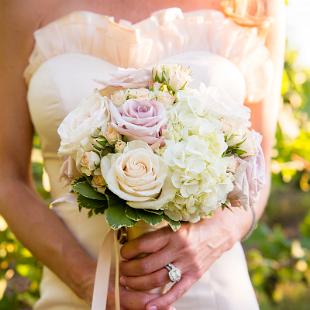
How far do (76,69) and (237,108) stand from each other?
0.74m

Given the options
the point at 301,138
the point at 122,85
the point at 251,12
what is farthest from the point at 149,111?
the point at 301,138

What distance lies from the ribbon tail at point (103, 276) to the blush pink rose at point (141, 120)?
37cm

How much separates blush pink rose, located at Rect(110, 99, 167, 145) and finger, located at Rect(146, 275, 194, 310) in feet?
1.75

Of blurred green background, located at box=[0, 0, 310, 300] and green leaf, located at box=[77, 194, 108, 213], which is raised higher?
green leaf, located at box=[77, 194, 108, 213]

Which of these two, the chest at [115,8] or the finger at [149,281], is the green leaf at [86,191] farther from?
the chest at [115,8]

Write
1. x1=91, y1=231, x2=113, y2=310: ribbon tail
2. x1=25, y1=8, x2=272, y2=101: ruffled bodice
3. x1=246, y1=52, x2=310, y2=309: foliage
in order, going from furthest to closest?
1. x1=246, y1=52, x2=310, y2=309: foliage
2. x1=25, y1=8, x2=272, y2=101: ruffled bodice
3. x1=91, y1=231, x2=113, y2=310: ribbon tail

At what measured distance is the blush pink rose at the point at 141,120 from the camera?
209 cm

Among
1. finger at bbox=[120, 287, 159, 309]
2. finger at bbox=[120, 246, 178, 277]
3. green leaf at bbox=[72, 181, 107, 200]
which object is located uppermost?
green leaf at bbox=[72, 181, 107, 200]

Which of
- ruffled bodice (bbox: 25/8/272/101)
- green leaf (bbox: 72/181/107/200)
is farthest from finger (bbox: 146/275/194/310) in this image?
ruffled bodice (bbox: 25/8/272/101)

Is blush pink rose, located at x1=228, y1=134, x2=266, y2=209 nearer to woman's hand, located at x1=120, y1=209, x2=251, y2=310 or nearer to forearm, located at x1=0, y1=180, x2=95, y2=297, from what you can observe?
woman's hand, located at x1=120, y1=209, x2=251, y2=310

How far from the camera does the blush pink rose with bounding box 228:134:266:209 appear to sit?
87.2 inches

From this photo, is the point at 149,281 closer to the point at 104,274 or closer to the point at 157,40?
the point at 104,274

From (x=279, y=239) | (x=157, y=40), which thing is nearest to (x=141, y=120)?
(x=157, y=40)

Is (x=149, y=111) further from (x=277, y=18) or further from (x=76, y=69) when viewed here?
(x=277, y=18)
